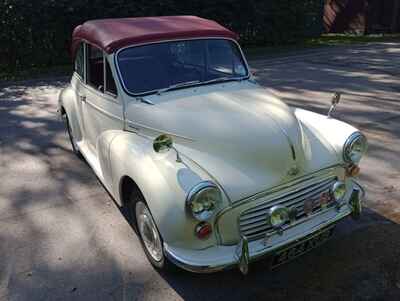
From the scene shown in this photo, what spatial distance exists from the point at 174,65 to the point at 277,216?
6.09 ft

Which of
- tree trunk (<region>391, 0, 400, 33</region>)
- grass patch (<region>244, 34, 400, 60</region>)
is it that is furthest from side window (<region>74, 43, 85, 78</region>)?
tree trunk (<region>391, 0, 400, 33</region>)

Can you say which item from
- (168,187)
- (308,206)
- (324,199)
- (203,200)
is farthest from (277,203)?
(168,187)

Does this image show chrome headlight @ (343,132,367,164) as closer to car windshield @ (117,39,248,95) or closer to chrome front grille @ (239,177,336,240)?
chrome front grille @ (239,177,336,240)

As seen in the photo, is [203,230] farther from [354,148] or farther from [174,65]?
[174,65]

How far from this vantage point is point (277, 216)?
2.90 metres

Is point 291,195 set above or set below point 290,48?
below

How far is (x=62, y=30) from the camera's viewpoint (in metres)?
12.0

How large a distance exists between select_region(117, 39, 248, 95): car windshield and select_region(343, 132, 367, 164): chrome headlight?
1.37m

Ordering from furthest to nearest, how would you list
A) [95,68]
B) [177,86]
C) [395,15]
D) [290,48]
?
[395,15]
[290,48]
[95,68]
[177,86]

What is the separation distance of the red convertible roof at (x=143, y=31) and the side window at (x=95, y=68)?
105 mm

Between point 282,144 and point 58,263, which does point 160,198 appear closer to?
point 282,144

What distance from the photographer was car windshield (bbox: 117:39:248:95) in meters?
3.88

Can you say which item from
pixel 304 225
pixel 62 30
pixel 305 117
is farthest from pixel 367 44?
pixel 304 225

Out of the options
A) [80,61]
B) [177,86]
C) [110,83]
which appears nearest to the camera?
[177,86]
